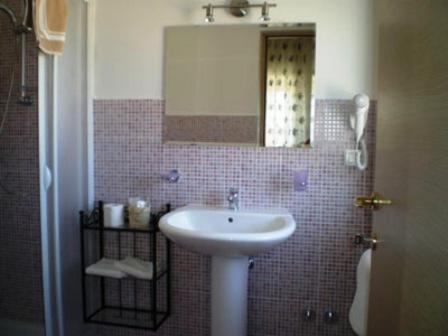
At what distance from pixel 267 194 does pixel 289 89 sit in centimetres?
59

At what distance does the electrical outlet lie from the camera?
198 centimetres

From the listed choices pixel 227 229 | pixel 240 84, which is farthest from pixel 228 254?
pixel 240 84

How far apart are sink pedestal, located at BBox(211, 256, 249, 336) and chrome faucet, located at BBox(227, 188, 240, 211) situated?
294 millimetres

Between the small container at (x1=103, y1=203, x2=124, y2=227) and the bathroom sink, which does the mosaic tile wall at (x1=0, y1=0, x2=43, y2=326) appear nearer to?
the small container at (x1=103, y1=203, x2=124, y2=227)

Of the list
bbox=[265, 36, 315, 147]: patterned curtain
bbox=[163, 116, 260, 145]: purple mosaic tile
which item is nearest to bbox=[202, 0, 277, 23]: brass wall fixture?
bbox=[265, 36, 315, 147]: patterned curtain

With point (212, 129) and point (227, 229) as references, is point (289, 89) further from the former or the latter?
point (227, 229)

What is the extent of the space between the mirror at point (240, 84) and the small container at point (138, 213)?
1.30 ft

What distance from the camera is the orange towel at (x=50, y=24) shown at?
179cm

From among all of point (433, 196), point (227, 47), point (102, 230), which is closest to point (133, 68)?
point (227, 47)

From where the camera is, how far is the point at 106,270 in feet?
6.76

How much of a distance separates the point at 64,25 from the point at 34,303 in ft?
4.87

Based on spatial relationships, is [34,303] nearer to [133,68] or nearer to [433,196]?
[133,68]

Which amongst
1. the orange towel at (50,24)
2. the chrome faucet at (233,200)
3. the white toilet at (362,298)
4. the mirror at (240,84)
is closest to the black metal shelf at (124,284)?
the chrome faucet at (233,200)

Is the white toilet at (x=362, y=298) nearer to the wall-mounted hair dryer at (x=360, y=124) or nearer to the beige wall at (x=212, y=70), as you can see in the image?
the wall-mounted hair dryer at (x=360, y=124)
